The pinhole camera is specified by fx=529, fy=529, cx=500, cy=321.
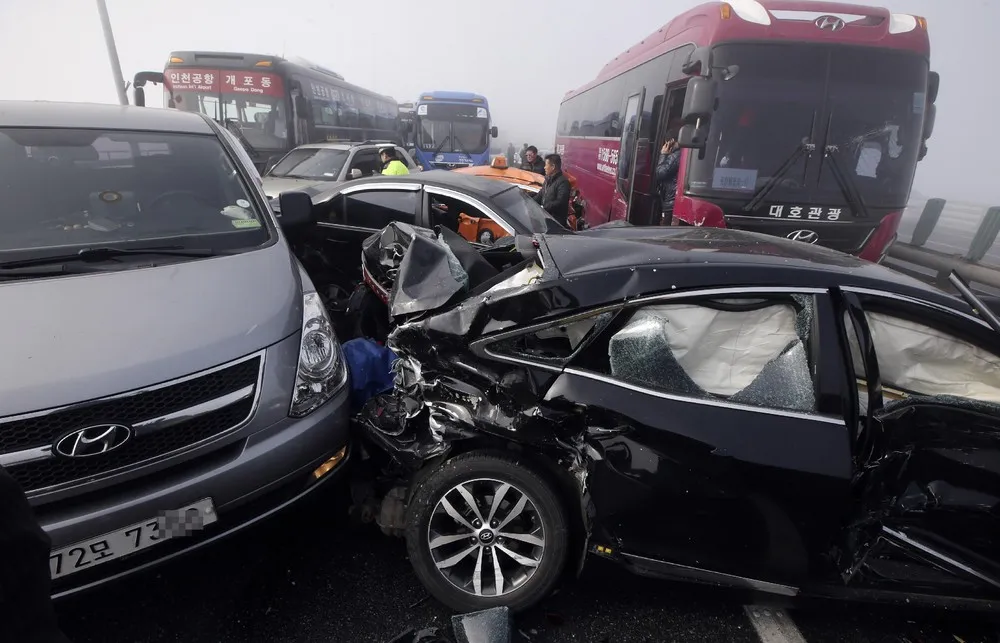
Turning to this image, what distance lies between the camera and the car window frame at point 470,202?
4695 mm

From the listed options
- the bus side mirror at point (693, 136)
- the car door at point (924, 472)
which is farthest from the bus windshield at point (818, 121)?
the car door at point (924, 472)

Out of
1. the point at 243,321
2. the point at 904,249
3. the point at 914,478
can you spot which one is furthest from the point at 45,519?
the point at 904,249

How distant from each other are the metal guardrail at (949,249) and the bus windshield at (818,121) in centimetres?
134

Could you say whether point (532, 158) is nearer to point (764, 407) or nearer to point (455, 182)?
point (455, 182)

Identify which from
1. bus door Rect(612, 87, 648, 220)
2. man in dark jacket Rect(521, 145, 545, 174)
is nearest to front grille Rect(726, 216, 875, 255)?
bus door Rect(612, 87, 648, 220)

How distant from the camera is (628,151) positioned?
26.6 ft

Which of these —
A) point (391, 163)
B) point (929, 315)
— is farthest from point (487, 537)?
point (391, 163)

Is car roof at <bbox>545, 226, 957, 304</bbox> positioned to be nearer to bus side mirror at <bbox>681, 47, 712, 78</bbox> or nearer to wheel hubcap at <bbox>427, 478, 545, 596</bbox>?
wheel hubcap at <bbox>427, 478, 545, 596</bbox>

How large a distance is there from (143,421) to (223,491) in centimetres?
39

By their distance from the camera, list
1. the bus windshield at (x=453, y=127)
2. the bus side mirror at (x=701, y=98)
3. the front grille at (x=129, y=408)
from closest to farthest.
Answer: the front grille at (x=129, y=408) → the bus side mirror at (x=701, y=98) → the bus windshield at (x=453, y=127)

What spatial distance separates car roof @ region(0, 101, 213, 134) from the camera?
2.93 metres

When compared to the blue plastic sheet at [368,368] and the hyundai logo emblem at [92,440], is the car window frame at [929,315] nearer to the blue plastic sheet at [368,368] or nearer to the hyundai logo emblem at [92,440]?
the blue plastic sheet at [368,368]

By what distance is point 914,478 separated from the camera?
6.95 ft

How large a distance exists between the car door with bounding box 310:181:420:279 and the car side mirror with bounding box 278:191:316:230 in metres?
1.71
